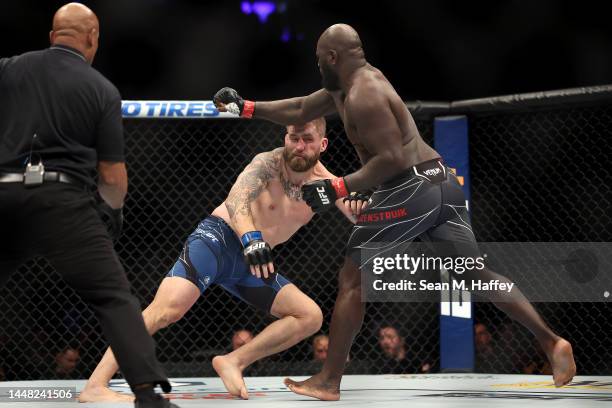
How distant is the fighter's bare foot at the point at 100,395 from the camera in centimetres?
262

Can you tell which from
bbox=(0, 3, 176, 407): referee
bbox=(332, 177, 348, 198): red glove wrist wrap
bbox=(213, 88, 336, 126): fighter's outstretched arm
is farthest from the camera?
bbox=(213, 88, 336, 126): fighter's outstretched arm

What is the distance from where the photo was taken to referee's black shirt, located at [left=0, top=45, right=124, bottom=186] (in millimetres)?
2006

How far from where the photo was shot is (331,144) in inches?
193

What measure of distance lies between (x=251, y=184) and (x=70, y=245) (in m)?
1.18

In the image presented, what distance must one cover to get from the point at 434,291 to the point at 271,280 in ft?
3.45

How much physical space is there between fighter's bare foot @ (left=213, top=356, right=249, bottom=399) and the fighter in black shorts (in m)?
0.16

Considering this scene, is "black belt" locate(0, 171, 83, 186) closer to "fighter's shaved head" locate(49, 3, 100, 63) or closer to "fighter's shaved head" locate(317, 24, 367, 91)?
"fighter's shaved head" locate(49, 3, 100, 63)

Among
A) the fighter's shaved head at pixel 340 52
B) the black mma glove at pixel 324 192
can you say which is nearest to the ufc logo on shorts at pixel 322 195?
the black mma glove at pixel 324 192

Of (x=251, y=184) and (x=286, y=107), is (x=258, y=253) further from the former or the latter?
(x=286, y=107)

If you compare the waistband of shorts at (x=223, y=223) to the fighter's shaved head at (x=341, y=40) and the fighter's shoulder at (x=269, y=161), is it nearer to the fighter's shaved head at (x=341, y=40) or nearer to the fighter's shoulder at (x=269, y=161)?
the fighter's shoulder at (x=269, y=161)

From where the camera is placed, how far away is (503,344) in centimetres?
457

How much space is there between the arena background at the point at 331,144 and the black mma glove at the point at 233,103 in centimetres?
108

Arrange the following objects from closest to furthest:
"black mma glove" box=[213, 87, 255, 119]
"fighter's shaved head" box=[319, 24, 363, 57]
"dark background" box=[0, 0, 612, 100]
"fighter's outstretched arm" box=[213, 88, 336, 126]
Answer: "fighter's shaved head" box=[319, 24, 363, 57]
"fighter's outstretched arm" box=[213, 88, 336, 126]
"black mma glove" box=[213, 87, 255, 119]
"dark background" box=[0, 0, 612, 100]

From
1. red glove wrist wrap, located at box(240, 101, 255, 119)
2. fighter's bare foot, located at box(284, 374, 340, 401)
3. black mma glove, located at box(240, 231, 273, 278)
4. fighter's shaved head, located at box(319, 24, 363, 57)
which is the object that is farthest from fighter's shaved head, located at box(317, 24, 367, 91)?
fighter's bare foot, located at box(284, 374, 340, 401)
